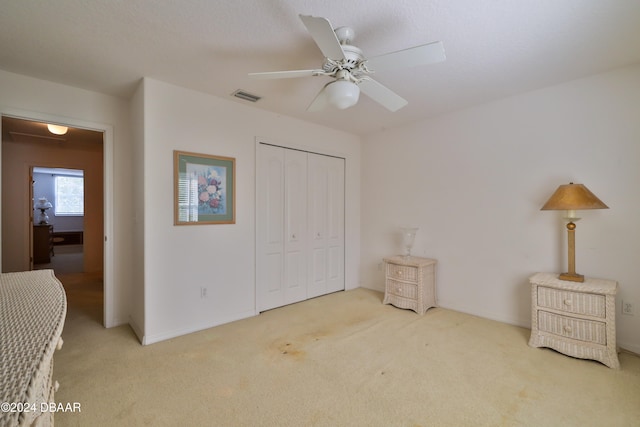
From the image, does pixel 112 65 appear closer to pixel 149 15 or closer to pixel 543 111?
pixel 149 15

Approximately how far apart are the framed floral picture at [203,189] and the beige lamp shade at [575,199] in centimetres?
308

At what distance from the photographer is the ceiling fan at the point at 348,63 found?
1.58m

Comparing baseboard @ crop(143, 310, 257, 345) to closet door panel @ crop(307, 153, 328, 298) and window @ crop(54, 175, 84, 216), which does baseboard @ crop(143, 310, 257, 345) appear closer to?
closet door panel @ crop(307, 153, 328, 298)

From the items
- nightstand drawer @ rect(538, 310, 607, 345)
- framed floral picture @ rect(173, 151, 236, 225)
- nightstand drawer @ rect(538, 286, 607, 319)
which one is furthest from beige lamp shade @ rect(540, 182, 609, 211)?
framed floral picture @ rect(173, 151, 236, 225)

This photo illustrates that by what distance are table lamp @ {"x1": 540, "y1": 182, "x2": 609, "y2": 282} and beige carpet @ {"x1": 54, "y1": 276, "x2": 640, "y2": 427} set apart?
0.73m

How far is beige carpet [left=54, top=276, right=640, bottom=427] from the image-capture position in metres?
1.75

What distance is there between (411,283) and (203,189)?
8.53 feet

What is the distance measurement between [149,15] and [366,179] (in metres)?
3.36

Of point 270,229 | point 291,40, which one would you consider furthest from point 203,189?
point 291,40

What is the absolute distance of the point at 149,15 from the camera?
184cm

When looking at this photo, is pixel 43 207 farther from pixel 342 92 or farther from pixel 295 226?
pixel 342 92

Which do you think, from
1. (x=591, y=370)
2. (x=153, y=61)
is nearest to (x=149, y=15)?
(x=153, y=61)

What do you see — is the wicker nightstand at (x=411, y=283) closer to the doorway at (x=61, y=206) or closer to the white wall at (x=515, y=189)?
the white wall at (x=515, y=189)

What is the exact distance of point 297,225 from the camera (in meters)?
3.90
